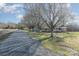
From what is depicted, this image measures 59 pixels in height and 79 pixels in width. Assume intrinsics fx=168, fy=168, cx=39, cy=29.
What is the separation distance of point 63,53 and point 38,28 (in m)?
0.29

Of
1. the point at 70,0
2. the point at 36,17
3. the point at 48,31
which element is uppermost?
the point at 70,0

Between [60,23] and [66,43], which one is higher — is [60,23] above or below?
above

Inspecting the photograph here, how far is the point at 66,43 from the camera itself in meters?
1.37

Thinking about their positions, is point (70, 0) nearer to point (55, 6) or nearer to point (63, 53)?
point (55, 6)

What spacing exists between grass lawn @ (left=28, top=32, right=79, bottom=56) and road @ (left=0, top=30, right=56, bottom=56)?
0.04 m

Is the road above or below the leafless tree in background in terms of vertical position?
below

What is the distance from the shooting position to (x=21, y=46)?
138cm

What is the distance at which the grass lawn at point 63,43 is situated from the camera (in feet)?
4.47

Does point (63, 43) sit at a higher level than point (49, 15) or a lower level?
lower

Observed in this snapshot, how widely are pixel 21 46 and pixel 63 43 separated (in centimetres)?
34

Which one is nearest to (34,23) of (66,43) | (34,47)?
(34,47)

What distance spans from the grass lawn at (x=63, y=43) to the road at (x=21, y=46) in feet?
0.14

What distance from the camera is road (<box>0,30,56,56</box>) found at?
136cm

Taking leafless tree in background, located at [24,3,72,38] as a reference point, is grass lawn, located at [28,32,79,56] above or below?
below
